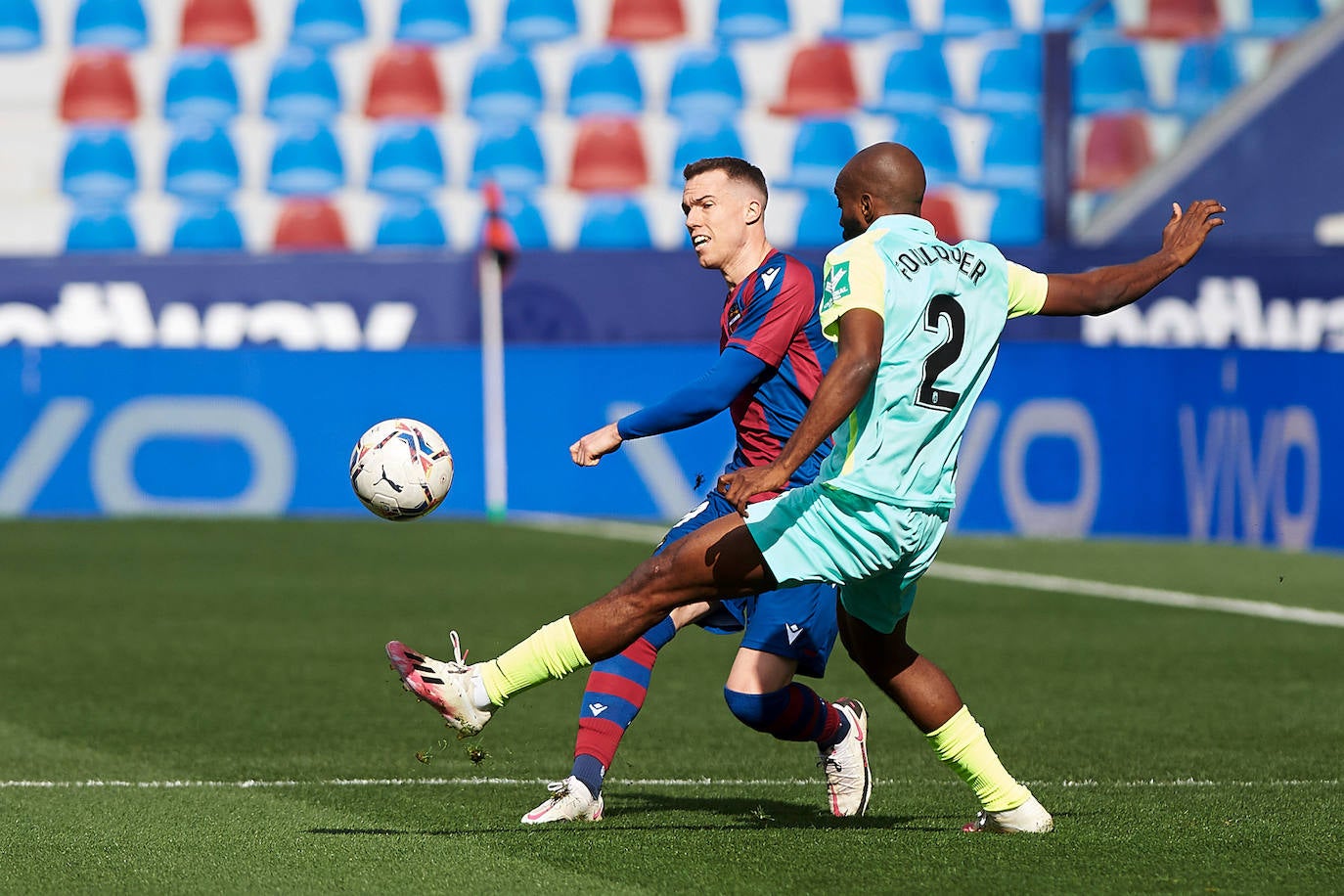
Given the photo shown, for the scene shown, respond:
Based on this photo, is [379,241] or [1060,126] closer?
[1060,126]

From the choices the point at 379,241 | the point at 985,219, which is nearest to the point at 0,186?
the point at 379,241

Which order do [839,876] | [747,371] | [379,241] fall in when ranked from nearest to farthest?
[839,876]
[747,371]
[379,241]

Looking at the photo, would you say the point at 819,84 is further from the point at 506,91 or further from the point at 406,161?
the point at 406,161

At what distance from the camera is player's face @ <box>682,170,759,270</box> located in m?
6.00

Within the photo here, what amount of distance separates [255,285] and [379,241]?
3.41 meters

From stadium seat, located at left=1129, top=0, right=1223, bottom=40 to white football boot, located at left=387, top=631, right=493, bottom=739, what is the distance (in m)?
13.0

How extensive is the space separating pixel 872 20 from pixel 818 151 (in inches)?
62.5

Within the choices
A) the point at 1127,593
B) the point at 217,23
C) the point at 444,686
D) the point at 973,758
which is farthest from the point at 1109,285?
the point at 217,23

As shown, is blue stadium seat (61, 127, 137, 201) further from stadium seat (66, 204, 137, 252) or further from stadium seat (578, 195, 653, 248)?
stadium seat (578, 195, 653, 248)

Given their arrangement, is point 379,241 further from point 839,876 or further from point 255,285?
point 839,876

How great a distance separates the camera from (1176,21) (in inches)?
674

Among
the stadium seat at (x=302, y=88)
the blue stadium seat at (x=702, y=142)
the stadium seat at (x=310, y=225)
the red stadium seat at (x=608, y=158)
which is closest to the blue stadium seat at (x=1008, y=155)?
the blue stadium seat at (x=702, y=142)

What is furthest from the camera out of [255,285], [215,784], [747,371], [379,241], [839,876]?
[379,241]

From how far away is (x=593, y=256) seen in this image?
16.8 meters
